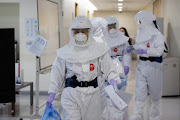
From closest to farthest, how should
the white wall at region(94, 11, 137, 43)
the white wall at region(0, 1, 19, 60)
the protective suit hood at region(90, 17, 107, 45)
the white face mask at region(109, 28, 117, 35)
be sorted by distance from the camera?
the protective suit hood at region(90, 17, 107, 45)
the white face mask at region(109, 28, 117, 35)
the white wall at region(0, 1, 19, 60)
the white wall at region(94, 11, 137, 43)

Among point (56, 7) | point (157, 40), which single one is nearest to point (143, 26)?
point (157, 40)

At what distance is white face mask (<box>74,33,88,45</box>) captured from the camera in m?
3.22

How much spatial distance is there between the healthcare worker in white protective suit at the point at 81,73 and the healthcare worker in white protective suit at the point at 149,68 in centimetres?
201

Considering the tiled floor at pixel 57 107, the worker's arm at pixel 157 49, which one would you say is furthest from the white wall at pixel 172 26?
the worker's arm at pixel 157 49

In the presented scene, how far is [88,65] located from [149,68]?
2.28 m

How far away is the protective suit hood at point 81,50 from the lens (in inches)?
125

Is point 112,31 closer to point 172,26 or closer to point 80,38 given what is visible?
point 80,38

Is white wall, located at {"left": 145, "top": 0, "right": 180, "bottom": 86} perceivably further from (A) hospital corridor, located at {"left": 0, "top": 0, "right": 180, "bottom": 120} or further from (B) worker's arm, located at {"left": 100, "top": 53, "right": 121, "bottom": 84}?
(B) worker's arm, located at {"left": 100, "top": 53, "right": 121, "bottom": 84}

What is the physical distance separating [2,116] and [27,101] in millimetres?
1356

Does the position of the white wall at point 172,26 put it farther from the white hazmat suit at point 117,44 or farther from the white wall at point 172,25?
the white hazmat suit at point 117,44

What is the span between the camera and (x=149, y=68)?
17.1 ft

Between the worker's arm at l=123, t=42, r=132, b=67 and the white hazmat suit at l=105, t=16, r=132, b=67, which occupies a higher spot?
the white hazmat suit at l=105, t=16, r=132, b=67

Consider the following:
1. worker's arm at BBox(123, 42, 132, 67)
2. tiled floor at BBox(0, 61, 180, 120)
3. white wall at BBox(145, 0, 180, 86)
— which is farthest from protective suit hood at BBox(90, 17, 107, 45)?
white wall at BBox(145, 0, 180, 86)

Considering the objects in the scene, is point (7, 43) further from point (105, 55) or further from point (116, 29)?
point (116, 29)
